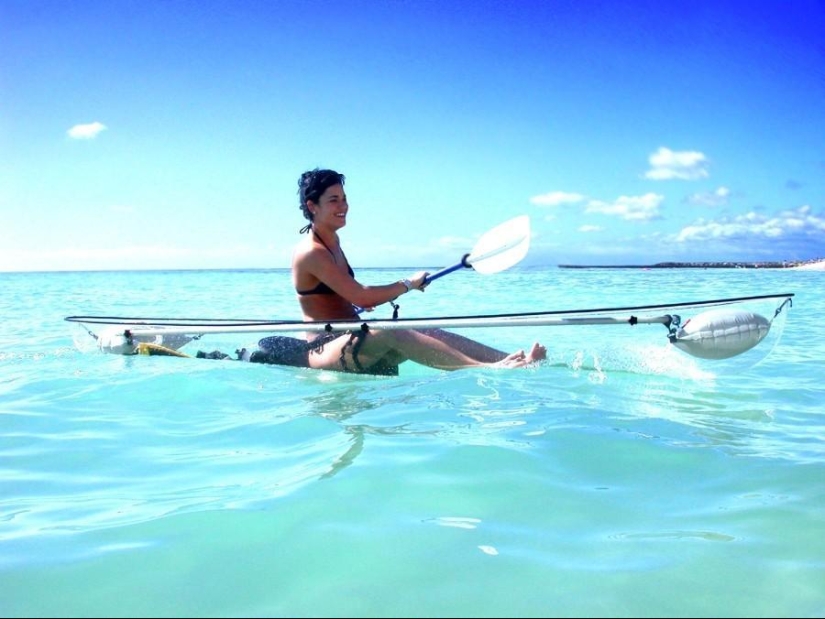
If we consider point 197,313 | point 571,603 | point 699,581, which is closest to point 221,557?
point 571,603

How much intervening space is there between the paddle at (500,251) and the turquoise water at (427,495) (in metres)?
1.07

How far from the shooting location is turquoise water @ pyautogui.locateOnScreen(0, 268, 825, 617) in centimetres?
184

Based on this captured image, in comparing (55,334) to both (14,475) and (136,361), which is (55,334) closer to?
(136,361)

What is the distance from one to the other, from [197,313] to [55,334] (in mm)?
4019

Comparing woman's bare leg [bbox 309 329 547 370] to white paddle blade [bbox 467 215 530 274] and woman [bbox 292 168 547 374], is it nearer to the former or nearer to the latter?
woman [bbox 292 168 547 374]

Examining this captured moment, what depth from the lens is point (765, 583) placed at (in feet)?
6.13

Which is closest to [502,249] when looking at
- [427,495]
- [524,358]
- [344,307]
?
[524,358]

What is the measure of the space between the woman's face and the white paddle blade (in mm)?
1108

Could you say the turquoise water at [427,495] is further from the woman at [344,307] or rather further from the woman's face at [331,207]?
the woman's face at [331,207]

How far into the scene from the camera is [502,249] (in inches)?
221

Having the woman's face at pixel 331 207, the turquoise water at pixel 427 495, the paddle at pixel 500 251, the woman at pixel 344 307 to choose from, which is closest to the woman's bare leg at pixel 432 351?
the woman at pixel 344 307

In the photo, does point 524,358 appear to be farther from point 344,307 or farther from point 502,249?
point 344,307

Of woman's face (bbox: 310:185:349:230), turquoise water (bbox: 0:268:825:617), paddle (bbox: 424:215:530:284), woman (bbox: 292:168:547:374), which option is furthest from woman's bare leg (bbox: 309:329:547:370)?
woman's face (bbox: 310:185:349:230)

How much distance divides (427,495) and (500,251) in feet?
11.0
